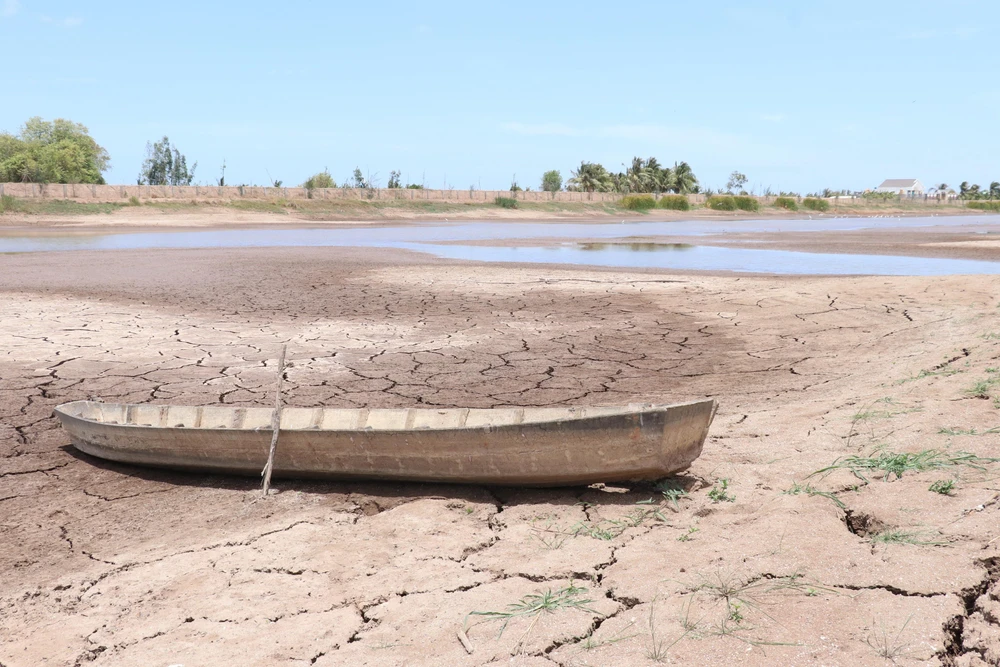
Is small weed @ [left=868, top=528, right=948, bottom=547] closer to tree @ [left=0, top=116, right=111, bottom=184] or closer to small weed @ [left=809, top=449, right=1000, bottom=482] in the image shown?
small weed @ [left=809, top=449, right=1000, bottom=482]

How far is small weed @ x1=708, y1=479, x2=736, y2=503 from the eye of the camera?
4152 mm

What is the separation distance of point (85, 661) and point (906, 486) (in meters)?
3.67

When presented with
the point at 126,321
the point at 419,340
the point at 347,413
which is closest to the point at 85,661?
the point at 347,413

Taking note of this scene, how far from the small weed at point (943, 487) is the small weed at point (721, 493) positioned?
2.98 feet

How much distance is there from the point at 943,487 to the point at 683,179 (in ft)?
266

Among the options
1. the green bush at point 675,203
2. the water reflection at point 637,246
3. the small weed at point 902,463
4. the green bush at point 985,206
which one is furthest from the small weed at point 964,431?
the green bush at point 985,206

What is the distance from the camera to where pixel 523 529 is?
4.09 m

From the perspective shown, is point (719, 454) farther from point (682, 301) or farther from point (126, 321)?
point (126, 321)

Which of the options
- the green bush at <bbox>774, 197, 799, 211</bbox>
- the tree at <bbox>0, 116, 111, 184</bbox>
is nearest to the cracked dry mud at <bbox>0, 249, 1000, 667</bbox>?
the tree at <bbox>0, 116, 111, 184</bbox>

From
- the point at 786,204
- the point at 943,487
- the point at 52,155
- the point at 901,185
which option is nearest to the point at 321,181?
the point at 52,155

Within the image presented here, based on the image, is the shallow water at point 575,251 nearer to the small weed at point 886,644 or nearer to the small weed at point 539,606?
the small weed at point 539,606

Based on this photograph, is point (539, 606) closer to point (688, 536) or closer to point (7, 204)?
point (688, 536)

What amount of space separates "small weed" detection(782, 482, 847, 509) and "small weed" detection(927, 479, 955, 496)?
42 centimetres

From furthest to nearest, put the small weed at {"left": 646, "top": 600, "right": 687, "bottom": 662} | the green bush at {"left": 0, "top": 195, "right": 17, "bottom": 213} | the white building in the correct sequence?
the white building
the green bush at {"left": 0, "top": 195, "right": 17, "bottom": 213}
the small weed at {"left": 646, "top": 600, "right": 687, "bottom": 662}
